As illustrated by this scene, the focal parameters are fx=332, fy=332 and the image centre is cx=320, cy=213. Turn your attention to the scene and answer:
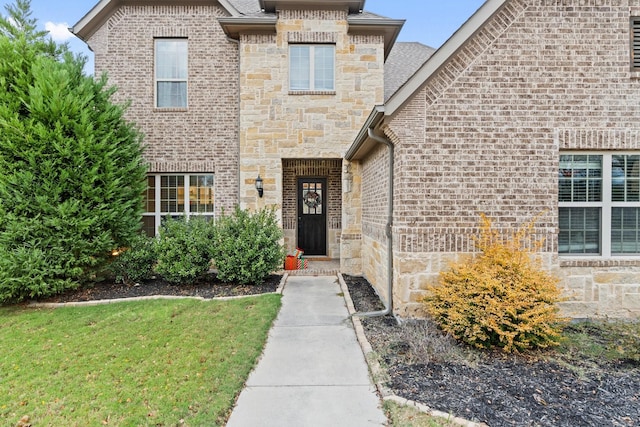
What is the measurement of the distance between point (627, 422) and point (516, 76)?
4.43 m

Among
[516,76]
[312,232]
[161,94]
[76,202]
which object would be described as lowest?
[312,232]

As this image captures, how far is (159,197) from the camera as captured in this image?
923cm

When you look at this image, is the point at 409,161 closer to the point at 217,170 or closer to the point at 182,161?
the point at 217,170

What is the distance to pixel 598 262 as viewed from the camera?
5141 mm

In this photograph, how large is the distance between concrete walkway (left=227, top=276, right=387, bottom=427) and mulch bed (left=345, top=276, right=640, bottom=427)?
359 mm

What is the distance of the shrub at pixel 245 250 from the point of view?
7.18 m

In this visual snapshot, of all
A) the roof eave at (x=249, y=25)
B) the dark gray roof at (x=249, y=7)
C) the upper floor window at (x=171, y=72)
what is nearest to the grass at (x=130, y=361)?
the upper floor window at (x=171, y=72)

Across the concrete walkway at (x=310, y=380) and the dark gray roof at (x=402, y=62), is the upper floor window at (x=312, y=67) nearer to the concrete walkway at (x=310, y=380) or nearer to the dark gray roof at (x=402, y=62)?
the dark gray roof at (x=402, y=62)

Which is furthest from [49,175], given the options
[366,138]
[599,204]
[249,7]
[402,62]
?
[402,62]

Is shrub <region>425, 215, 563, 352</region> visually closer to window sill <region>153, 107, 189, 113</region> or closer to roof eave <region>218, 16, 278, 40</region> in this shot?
roof eave <region>218, 16, 278, 40</region>

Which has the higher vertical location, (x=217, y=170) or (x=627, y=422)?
(x=217, y=170)

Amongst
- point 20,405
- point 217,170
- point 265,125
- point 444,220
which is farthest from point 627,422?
point 217,170

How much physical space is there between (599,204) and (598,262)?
906mm

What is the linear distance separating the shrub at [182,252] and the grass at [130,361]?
1174 mm
